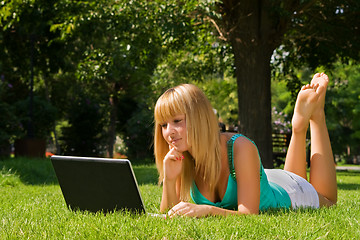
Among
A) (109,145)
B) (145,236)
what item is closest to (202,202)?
(145,236)

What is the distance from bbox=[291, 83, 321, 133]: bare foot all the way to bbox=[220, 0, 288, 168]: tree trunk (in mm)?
7056

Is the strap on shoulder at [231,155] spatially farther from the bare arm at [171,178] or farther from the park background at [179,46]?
the park background at [179,46]

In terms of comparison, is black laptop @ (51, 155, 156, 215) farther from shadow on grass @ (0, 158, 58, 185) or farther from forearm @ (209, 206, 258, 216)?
shadow on grass @ (0, 158, 58, 185)

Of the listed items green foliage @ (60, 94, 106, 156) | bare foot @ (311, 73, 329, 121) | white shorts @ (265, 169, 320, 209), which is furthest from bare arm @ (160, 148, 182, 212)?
green foliage @ (60, 94, 106, 156)

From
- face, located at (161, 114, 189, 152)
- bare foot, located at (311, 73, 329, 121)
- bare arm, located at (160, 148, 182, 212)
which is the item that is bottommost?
bare arm, located at (160, 148, 182, 212)

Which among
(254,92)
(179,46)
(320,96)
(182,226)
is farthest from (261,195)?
(179,46)

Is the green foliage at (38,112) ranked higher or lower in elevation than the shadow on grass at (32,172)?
higher

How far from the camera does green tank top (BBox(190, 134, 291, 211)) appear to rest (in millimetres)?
3748

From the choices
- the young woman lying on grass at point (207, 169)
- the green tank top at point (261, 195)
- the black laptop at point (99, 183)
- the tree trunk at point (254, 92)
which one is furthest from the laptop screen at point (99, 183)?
the tree trunk at point (254, 92)

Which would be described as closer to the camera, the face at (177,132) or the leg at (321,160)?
the face at (177,132)

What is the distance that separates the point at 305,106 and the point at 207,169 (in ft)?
5.26

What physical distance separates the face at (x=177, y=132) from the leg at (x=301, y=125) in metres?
1.70

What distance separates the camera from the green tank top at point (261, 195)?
12.3 ft

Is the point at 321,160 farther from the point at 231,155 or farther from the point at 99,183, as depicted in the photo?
the point at 99,183
